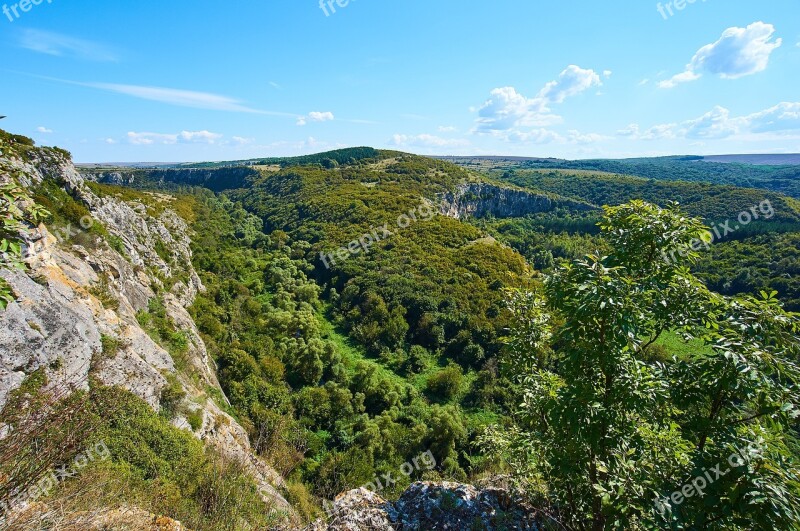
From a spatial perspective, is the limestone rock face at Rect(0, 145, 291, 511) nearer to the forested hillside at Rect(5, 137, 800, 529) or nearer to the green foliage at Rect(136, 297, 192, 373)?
the green foliage at Rect(136, 297, 192, 373)

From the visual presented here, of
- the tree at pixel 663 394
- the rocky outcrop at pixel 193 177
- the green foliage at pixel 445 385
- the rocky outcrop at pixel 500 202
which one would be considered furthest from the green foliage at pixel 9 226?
the rocky outcrop at pixel 193 177

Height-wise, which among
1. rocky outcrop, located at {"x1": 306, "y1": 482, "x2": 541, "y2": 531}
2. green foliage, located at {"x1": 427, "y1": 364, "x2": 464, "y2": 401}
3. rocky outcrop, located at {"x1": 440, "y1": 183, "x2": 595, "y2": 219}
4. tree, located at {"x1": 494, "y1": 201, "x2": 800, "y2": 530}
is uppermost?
tree, located at {"x1": 494, "y1": 201, "x2": 800, "y2": 530}

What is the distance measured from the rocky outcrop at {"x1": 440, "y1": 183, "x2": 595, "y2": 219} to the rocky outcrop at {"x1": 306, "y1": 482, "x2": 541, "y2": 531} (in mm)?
111838

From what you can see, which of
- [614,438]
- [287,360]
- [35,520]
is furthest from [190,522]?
[287,360]

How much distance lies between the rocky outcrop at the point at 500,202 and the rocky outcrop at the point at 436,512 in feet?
367

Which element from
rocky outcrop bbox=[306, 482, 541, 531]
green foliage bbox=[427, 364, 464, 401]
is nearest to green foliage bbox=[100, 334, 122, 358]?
rocky outcrop bbox=[306, 482, 541, 531]

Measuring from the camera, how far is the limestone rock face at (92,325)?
12.2 metres

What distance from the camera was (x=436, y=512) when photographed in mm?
7637

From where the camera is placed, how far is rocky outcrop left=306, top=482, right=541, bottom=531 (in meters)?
7.31

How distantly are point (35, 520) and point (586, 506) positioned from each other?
7.87 meters

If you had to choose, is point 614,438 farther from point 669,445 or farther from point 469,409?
point 469,409

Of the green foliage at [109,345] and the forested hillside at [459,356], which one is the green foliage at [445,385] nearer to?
the forested hillside at [459,356]

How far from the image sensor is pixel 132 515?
692 centimetres

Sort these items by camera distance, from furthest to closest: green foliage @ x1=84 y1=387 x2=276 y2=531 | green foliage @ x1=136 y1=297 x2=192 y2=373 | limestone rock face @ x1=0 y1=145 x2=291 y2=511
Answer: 1. green foliage @ x1=136 y1=297 x2=192 y2=373
2. limestone rock face @ x1=0 y1=145 x2=291 y2=511
3. green foliage @ x1=84 y1=387 x2=276 y2=531
